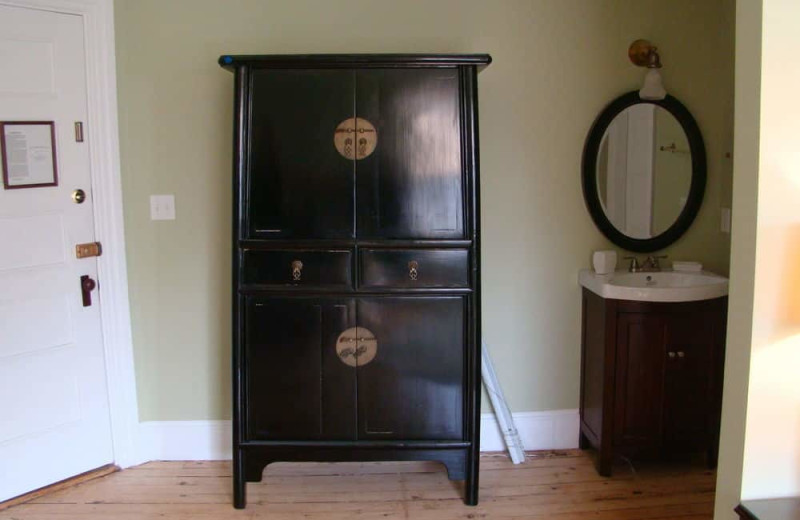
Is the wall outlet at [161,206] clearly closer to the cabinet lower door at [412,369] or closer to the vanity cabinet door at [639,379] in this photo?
the cabinet lower door at [412,369]

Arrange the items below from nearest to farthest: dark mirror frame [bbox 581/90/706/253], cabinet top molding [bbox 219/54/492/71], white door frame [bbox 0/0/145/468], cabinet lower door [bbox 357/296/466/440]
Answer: cabinet top molding [bbox 219/54/492/71] → cabinet lower door [bbox 357/296/466/440] → white door frame [bbox 0/0/145/468] → dark mirror frame [bbox 581/90/706/253]

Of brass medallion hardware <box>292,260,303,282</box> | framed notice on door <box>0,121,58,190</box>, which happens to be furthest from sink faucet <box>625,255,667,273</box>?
framed notice on door <box>0,121,58,190</box>

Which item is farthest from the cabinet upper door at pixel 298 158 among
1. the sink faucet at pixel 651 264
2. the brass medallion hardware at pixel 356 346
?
the sink faucet at pixel 651 264

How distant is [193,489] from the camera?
9.52 feet

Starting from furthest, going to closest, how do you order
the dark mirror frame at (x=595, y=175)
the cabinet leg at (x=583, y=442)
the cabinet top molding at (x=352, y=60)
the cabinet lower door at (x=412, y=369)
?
the cabinet leg at (x=583, y=442) → the dark mirror frame at (x=595, y=175) → the cabinet lower door at (x=412, y=369) → the cabinet top molding at (x=352, y=60)

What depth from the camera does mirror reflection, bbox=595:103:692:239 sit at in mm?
3098

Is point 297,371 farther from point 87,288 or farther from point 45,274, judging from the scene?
point 45,274

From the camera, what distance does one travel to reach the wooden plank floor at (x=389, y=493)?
8.87 ft

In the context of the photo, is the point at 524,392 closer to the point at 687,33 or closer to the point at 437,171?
the point at 437,171

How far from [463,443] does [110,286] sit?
1631 millimetres

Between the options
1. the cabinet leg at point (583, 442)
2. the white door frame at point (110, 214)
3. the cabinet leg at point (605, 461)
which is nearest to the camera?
the white door frame at point (110, 214)

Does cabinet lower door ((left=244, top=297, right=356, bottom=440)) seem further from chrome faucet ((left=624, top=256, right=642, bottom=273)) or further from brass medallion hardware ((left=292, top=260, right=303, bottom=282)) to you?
chrome faucet ((left=624, top=256, right=642, bottom=273))

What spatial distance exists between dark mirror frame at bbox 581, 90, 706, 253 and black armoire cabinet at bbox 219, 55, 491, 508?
738mm

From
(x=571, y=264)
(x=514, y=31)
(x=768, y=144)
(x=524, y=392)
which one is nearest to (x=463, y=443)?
(x=524, y=392)
